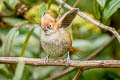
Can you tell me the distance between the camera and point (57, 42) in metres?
2.40

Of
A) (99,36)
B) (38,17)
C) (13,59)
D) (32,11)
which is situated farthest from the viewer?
(99,36)

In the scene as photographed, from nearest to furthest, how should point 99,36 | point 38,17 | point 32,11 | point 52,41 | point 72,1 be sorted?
1. point 52,41
2. point 38,17
3. point 72,1
4. point 32,11
5. point 99,36

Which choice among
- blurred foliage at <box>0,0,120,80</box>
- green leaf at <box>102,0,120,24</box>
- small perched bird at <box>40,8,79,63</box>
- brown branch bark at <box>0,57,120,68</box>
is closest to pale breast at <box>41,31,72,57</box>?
small perched bird at <box>40,8,79,63</box>

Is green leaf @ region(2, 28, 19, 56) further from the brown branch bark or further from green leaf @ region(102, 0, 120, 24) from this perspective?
→ green leaf @ region(102, 0, 120, 24)

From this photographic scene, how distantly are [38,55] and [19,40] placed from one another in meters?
0.25

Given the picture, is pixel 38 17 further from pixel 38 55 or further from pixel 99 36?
pixel 99 36

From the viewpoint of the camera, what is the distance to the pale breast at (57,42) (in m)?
2.40

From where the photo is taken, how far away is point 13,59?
2.26 metres

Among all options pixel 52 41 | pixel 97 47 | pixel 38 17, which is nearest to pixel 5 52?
pixel 38 17

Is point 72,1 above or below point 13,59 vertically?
above

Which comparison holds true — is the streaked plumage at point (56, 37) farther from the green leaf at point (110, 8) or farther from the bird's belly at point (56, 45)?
the green leaf at point (110, 8)

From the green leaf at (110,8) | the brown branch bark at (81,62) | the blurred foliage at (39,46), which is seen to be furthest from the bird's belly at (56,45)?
the blurred foliage at (39,46)

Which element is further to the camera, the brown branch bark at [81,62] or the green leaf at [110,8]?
the green leaf at [110,8]

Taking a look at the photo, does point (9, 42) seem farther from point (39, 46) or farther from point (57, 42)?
point (39, 46)
